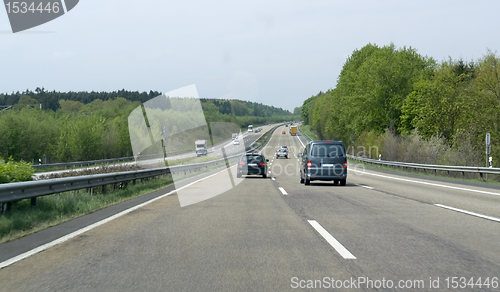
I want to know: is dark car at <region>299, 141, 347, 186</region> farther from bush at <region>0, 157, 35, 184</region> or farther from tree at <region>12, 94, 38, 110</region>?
tree at <region>12, 94, 38, 110</region>

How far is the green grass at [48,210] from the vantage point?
783 cm

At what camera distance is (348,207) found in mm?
10844

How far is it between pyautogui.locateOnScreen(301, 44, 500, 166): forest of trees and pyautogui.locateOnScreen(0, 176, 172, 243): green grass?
24621 millimetres

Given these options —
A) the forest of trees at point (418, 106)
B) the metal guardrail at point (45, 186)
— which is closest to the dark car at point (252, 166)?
the metal guardrail at point (45, 186)

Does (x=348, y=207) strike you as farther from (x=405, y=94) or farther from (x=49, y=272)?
(x=405, y=94)

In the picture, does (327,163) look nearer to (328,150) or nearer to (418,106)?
(328,150)

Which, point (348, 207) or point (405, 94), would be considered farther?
point (405, 94)

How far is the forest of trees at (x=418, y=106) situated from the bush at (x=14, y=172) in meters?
26.4

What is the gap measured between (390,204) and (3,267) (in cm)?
904

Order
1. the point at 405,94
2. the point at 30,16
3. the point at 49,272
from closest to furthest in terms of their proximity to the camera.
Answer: the point at 49,272
the point at 30,16
the point at 405,94

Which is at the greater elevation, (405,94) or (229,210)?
(405,94)

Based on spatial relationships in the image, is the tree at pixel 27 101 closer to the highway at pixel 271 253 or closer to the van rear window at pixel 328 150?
the van rear window at pixel 328 150

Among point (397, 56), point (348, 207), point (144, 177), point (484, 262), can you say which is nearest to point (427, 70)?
point (397, 56)

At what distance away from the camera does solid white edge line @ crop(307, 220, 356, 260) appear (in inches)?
222
